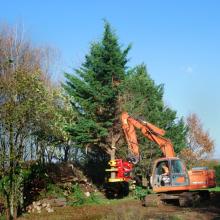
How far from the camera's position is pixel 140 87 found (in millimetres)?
33969

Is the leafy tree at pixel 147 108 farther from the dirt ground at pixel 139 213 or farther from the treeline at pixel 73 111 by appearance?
the dirt ground at pixel 139 213

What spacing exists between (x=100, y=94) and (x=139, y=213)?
14.1 metres

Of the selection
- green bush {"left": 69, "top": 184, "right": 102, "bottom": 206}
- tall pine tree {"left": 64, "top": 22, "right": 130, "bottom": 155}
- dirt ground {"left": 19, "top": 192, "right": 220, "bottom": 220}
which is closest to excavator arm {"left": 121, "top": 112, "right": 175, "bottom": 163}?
dirt ground {"left": 19, "top": 192, "right": 220, "bottom": 220}

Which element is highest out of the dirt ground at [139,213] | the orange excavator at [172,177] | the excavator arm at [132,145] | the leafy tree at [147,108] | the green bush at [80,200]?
the leafy tree at [147,108]

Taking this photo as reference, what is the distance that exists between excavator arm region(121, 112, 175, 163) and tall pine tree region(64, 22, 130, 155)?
6276 mm

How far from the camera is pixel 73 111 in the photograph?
28.9 meters

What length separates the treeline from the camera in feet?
57.5

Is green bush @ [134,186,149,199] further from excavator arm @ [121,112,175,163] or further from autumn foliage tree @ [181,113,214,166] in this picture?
autumn foliage tree @ [181,113,214,166]

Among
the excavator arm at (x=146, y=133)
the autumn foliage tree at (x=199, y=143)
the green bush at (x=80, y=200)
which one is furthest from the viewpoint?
the autumn foliage tree at (x=199, y=143)

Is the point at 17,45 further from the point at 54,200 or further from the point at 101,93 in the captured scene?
the point at 54,200

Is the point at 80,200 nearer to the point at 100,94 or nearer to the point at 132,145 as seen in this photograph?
the point at 132,145

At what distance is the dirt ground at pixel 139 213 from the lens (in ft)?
A: 49.8

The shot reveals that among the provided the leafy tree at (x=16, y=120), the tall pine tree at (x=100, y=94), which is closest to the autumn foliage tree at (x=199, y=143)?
the tall pine tree at (x=100, y=94)

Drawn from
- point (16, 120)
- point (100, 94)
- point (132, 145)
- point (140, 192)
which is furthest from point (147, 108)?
point (16, 120)
